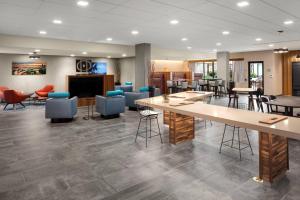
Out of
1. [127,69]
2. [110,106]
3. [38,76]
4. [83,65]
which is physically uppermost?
[83,65]

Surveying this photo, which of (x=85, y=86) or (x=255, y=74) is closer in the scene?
(x=85, y=86)

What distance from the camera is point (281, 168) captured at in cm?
322

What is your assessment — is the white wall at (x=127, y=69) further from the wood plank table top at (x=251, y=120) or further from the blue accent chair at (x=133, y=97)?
the wood plank table top at (x=251, y=120)

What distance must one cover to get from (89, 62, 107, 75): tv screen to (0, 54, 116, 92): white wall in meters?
0.40

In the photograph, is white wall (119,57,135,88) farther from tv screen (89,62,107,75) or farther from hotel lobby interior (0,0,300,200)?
hotel lobby interior (0,0,300,200)

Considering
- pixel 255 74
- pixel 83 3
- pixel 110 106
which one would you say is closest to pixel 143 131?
pixel 110 106

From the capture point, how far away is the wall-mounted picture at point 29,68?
12.2 metres

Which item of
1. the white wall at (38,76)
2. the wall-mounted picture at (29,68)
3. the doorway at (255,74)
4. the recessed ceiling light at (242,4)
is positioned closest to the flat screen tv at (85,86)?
the white wall at (38,76)

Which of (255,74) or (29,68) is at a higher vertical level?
(29,68)

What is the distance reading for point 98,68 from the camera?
15109 millimetres

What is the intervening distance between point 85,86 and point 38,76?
618 centimetres

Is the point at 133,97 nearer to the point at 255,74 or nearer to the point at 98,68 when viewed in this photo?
the point at 98,68

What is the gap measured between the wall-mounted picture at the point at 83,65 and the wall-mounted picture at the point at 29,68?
2.00m

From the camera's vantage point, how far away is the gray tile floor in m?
2.83
